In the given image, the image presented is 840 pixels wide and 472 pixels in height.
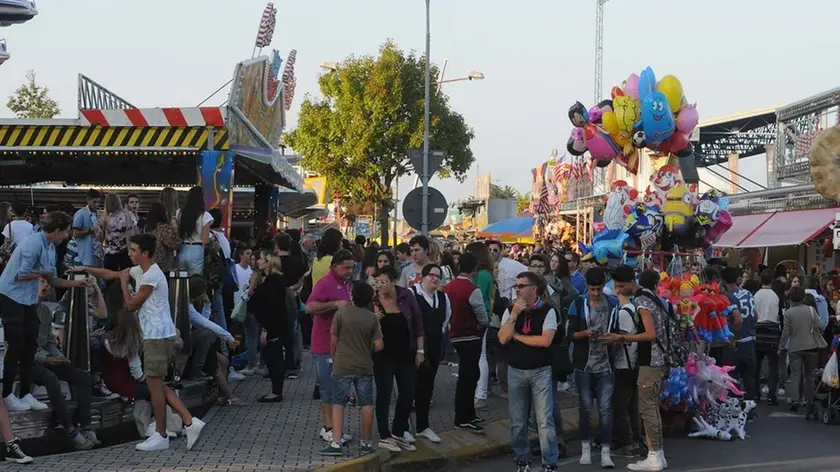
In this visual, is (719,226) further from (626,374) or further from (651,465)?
(651,465)

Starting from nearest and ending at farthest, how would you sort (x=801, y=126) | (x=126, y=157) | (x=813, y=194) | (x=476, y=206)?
(x=126, y=157), (x=813, y=194), (x=801, y=126), (x=476, y=206)

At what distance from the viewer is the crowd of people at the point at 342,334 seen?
8555mm

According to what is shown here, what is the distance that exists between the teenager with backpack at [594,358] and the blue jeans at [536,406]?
833 mm

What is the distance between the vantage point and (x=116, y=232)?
36.1 ft

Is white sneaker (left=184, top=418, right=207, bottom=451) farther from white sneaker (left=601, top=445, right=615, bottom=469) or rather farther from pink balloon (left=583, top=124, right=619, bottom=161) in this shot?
pink balloon (left=583, top=124, right=619, bottom=161)

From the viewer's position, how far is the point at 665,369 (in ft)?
30.7

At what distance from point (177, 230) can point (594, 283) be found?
455cm

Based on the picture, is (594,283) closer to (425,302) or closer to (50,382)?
(425,302)

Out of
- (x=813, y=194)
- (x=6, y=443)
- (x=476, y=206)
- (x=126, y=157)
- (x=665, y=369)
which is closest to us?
(x=6, y=443)

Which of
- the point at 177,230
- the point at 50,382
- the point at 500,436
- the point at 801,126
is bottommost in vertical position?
the point at 500,436

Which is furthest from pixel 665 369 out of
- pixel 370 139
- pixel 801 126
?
pixel 370 139

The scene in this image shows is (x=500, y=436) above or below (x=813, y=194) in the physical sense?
below

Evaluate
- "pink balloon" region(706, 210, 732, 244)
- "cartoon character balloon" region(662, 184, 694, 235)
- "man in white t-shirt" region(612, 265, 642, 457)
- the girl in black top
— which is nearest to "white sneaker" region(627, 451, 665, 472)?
"man in white t-shirt" region(612, 265, 642, 457)

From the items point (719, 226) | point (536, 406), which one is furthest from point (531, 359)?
point (719, 226)
